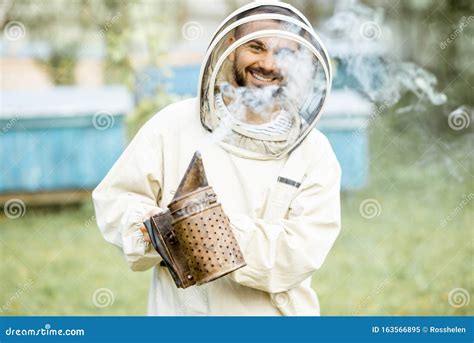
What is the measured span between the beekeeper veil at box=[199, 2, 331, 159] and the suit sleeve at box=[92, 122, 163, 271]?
197 millimetres

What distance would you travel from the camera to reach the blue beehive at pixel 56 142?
6402mm

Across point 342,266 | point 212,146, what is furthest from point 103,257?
point 212,146

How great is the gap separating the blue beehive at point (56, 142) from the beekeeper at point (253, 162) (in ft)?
12.7

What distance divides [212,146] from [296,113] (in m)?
0.29

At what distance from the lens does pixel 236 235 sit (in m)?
2.37

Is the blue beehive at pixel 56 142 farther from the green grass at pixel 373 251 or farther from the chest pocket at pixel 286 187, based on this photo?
the chest pocket at pixel 286 187

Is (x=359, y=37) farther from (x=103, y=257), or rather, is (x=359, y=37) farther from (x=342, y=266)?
(x=103, y=257)

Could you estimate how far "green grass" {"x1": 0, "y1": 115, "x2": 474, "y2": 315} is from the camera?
4.92 metres

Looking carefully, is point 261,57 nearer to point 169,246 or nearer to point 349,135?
point 169,246

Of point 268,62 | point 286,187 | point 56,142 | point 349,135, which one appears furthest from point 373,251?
point 268,62

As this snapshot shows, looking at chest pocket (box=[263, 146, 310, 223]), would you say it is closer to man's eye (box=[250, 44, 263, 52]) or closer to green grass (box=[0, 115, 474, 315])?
man's eye (box=[250, 44, 263, 52])

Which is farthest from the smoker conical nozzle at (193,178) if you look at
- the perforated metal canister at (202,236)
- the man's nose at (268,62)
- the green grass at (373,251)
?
the green grass at (373,251)

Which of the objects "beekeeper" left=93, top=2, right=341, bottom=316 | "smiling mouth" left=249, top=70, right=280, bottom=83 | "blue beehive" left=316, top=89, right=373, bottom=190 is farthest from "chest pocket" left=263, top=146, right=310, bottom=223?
"blue beehive" left=316, top=89, right=373, bottom=190

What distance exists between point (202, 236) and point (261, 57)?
601 millimetres
